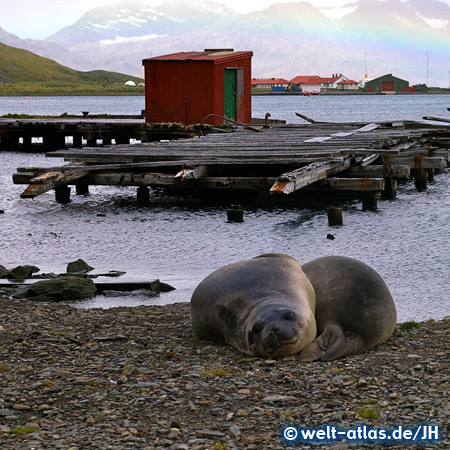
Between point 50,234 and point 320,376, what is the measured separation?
502 inches

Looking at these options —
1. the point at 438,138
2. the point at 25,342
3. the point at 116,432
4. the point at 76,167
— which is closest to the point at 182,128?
the point at 438,138

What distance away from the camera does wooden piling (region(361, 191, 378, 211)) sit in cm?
2075

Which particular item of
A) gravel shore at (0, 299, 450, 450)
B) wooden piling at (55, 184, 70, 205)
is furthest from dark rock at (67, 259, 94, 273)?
wooden piling at (55, 184, 70, 205)

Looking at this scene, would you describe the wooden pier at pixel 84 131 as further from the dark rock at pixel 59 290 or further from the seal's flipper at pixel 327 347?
the seal's flipper at pixel 327 347

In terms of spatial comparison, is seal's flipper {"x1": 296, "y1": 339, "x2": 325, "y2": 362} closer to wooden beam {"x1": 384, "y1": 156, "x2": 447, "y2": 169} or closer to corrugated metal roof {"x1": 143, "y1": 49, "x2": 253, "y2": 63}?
wooden beam {"x1": 384, "y1": 156, "x2": 447, "y2": 169}

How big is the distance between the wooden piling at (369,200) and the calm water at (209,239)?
25 cm

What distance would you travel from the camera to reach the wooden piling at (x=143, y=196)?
2234 cm

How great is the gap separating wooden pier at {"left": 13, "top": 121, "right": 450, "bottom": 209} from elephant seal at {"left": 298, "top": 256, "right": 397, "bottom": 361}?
8.94 meters

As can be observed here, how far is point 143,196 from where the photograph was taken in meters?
22.5

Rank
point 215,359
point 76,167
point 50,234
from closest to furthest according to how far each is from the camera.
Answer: point 215,359, point 50,234, point 76,167

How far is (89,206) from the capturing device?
22953 mm

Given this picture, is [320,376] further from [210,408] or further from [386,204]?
[386,204]

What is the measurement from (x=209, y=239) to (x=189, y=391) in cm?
1126

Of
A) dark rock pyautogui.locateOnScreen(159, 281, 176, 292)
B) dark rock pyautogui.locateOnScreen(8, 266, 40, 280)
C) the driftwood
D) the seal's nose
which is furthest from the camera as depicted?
the driftwood
